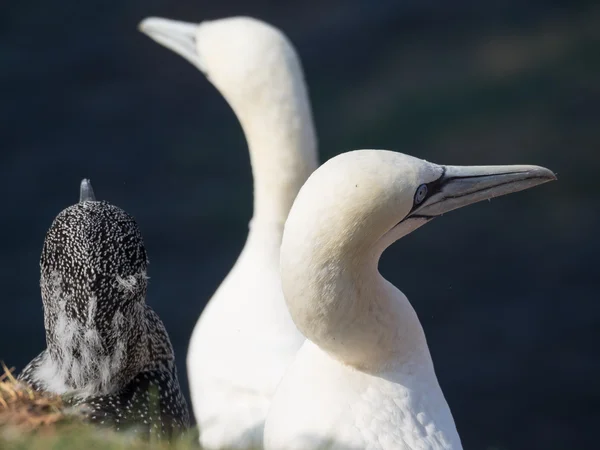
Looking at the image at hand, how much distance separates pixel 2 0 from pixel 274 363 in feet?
22.2

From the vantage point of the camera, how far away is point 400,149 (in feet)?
33.7

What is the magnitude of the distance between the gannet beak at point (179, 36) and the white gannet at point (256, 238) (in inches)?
10.4

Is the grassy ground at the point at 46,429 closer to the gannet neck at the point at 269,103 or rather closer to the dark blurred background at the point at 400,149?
the gannet neck at the point at 269,103

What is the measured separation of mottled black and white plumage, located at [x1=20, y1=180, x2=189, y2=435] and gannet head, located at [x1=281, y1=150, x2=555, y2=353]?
3.78ft

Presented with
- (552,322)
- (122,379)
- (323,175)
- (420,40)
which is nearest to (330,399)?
(323,175)

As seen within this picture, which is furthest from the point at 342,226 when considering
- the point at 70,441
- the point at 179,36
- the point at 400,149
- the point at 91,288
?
the point at 400,149

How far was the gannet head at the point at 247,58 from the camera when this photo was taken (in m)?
6.38

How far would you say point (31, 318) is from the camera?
9578 mm

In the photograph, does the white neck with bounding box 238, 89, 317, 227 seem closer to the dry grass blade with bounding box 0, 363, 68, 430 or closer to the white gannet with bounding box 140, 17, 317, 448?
the white gannet with bounding box 140, 17, 317, 448

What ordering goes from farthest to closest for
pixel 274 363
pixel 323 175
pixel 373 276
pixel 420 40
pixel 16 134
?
pixel 420 40 → pixel 16 134 → pixel 274 363 → pixel 373 276 → pixel 323 175

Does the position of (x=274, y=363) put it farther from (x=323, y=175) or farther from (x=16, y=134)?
(x=16, y=134)

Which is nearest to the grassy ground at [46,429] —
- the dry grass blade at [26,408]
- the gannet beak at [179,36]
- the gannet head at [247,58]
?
the dry grass blade at [26,408]

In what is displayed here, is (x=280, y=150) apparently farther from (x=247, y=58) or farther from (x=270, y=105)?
(x=247, y=58)

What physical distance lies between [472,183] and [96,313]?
5.81 ft
